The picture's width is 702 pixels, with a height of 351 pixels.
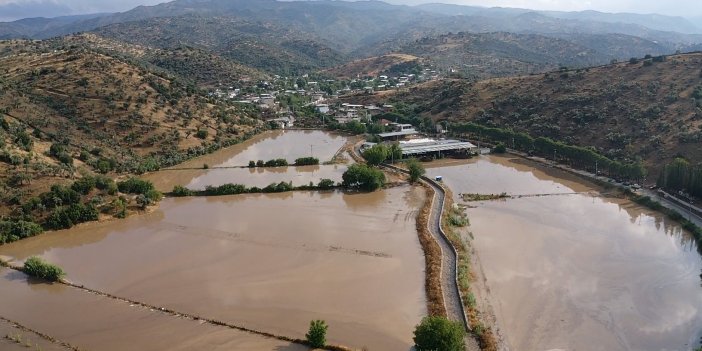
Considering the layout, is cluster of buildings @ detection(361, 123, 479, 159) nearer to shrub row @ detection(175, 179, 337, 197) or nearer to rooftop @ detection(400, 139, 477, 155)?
rooftop @ detection(400, 139, 477, 155)

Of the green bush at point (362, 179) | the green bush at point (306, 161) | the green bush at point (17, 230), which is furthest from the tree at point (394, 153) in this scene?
the green bush at point (17, 230)

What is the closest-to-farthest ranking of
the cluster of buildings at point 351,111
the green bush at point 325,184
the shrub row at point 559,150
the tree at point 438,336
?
the tree at point 438,336 < the green bush at point 325,184 < the shrub row at point 559,150 < the cluster of buildings at point 351,111

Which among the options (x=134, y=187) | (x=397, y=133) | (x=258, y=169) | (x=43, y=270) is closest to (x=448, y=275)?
(x=43, y=270)

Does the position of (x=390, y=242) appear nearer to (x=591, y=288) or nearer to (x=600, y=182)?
(x=591, y=288)

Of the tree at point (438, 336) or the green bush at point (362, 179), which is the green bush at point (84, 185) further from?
the tree at point (438, 336)

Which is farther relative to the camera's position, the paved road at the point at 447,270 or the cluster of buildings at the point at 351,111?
the cluster of buildings at the point at 351,111

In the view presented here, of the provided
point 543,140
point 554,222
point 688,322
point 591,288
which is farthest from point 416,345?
point 543,140

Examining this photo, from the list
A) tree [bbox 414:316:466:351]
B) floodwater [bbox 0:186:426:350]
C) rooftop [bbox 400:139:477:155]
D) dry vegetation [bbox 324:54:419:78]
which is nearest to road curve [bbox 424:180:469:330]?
floodwater [bbox 0:186:426:350]
